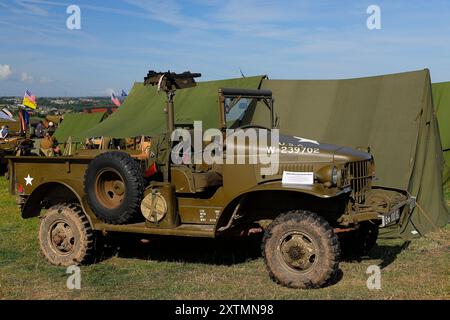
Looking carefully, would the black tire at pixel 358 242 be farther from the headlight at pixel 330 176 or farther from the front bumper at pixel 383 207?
the headlight at pixel 330 176

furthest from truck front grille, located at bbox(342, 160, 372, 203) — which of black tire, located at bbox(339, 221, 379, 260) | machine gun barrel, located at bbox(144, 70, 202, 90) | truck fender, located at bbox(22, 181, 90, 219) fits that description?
truck fender, located at bbox(22, 181, 90, 219)

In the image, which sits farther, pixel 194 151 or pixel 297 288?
pixel 194 151

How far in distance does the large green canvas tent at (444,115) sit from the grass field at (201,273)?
12.4 feet

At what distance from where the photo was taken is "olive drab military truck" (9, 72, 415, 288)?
516 cm

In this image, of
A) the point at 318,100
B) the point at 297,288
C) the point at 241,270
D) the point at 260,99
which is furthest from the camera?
the point at 318,100

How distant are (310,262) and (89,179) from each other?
7.87ft

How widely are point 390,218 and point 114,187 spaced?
2777 mm

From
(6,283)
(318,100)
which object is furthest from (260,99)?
(318,100)

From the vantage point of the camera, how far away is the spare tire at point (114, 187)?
18.8ft

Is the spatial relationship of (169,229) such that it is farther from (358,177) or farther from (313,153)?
(358,177)

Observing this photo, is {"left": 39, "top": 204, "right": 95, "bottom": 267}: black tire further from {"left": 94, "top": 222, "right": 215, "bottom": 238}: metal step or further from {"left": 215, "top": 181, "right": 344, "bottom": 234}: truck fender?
{"left": 215, "top": 181, "right": 344, "bottom": 234}: truck fender

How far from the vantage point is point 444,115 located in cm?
1135

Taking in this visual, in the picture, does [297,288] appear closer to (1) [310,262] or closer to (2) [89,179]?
(1) [310,262]

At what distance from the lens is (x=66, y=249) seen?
6371 mm
